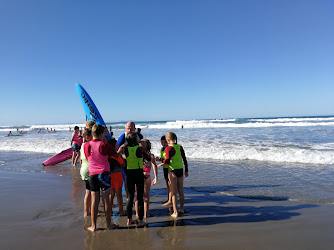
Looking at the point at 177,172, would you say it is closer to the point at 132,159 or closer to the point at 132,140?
the point at 132,159

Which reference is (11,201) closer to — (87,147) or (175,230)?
(87,147)

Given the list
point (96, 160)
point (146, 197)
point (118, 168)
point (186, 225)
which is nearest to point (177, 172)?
point (146, 197)

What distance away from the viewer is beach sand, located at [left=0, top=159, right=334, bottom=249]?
3.19 meters

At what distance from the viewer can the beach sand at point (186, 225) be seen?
319 cm

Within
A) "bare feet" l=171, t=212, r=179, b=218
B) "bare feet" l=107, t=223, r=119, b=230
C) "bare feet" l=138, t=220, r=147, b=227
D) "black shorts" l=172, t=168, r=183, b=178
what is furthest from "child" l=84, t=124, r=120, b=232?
"bare feet" l=171, t=212, r=179, b=218

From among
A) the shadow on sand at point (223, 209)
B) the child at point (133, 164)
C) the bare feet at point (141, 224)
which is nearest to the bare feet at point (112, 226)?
the child at point (133, 164)

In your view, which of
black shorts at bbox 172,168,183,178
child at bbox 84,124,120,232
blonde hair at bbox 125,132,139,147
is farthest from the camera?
black shorts at bbox 172,168,183,178

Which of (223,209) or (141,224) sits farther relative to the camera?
(223,209)

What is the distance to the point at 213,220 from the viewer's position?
4.02m

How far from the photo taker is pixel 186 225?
3.80 m

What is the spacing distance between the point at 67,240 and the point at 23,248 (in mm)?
563

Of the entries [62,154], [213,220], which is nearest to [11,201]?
[213,220]

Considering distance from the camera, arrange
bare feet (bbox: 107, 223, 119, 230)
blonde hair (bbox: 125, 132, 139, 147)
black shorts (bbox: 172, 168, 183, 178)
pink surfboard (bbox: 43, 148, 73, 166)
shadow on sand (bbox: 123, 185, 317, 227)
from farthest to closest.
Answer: pink surfboard (bbox: 43, 148, 73, 166)
black shorts (bbox: 172, 168, 183, 178)
shadow on sand (bbox: 123, 185, 317, 227)
blonde hair (bbox: 125, 132, 139, 147)
bare feet (bbox: 107, 223, 119, 230)

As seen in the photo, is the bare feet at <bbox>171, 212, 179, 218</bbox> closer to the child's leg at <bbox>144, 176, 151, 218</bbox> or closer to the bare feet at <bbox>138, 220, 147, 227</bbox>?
the child's leg at <bbox>144, 176, 151, 218</bbox>
